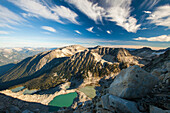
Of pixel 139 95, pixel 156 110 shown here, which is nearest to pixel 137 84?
pixel 139 95

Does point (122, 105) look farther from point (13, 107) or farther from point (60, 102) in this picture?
point (60, 102)

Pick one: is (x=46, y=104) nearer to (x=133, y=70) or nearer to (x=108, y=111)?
(x=108, y=111)

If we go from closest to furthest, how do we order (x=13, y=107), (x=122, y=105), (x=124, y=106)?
(x=124, y=106) → (x=122, y=105) → (x=13, y=107)

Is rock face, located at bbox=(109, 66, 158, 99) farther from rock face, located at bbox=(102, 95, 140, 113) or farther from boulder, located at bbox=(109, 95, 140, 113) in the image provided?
boulder, located at bbox=(109, 95, 140, 113)

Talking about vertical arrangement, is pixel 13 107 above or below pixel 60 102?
above

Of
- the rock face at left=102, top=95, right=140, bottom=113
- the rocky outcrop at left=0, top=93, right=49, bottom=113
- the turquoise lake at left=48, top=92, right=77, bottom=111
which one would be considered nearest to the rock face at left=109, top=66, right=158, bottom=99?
the rock face at left=102, top=95, right=140, bottom=113

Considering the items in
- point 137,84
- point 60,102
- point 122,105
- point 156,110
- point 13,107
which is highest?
point 137,84

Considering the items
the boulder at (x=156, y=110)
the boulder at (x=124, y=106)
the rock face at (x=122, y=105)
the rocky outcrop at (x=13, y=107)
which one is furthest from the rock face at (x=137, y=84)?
the rocky outcrop at (x=13, y=107)

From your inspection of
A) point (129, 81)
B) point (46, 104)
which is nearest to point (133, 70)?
point (129, 81)

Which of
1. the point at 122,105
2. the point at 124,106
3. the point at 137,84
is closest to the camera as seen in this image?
the point at 124,106

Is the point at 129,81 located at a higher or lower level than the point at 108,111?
higher

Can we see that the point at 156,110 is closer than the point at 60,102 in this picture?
Yes
